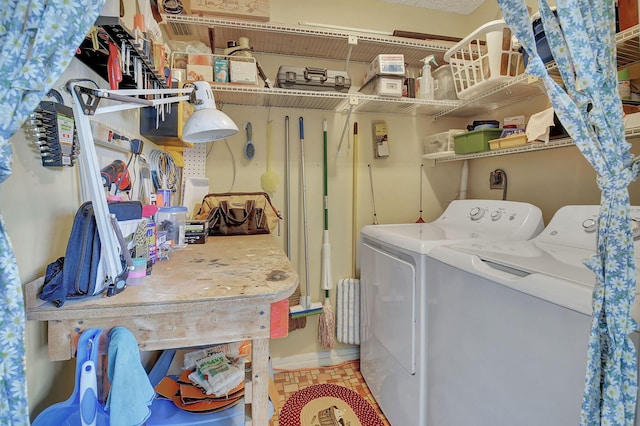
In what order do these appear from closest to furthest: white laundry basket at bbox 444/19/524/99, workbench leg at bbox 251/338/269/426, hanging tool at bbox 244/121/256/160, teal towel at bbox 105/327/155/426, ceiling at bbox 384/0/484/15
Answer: teal towel at bbox 105/327/155/426 < workbench leg at bbox 251/338/269/426 < white laundry basket at bbox 444/19/524/99 < hanging tool at bbox 244/121/256/160 < ceiling at bbox 384/0/484/15

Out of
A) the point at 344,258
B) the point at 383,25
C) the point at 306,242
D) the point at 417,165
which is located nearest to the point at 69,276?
the point at 306,242

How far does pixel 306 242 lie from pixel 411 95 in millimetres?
1243

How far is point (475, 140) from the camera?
1.90 m

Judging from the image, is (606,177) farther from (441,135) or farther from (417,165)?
(417,165)

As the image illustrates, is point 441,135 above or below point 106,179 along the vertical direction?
above

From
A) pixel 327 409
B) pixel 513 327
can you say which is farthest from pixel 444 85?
pixel 327 409

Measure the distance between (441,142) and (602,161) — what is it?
62.5 inches

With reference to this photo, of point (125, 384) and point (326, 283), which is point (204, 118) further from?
point (326, 283)

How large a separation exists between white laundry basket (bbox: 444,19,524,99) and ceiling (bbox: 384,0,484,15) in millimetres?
532

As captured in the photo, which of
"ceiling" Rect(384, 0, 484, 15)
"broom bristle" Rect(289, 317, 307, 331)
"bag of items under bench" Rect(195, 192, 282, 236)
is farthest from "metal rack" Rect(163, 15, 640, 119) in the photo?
"broom bristle" Rect(289, 317, 307, 331)

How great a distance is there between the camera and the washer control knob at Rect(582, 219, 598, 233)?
4.22ft

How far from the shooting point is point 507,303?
1.00 metres

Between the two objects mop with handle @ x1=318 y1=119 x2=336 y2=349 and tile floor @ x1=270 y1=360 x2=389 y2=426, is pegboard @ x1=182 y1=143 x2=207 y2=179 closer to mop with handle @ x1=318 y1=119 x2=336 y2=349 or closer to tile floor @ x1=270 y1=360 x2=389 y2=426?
mop with handle @ x1=318 y1=119 x2=336 y2=349

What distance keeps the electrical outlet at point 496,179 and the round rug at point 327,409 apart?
5.56 feet
